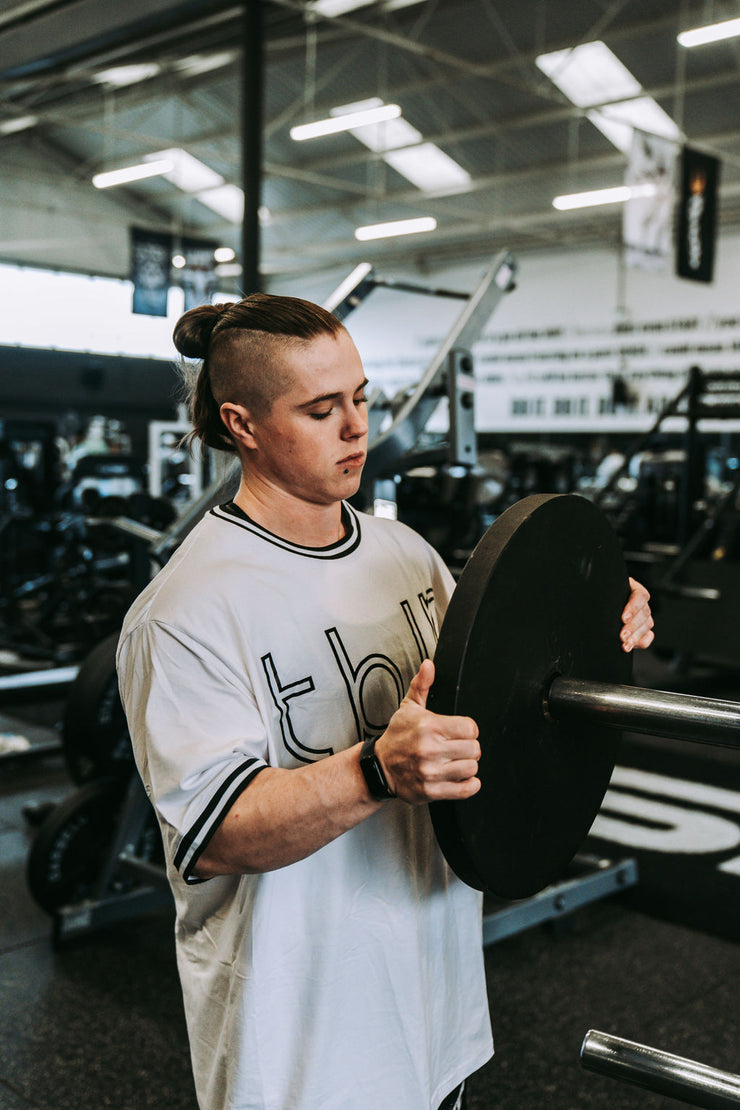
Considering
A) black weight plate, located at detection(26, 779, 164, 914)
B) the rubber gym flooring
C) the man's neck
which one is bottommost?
the rubber gym flooring

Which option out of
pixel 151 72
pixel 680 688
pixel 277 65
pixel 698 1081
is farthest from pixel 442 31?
pixel 698 1081

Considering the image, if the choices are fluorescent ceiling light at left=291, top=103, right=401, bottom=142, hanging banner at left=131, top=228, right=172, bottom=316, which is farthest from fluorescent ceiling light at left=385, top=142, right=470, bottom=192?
hanging banner at left=131, top=228, right=172, bottom=316

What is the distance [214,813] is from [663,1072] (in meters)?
0.62

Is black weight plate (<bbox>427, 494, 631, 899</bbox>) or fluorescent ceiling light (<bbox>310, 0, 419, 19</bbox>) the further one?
fluorescent ceiling light (<bbox>310, 0, 419, 19</bbox>)

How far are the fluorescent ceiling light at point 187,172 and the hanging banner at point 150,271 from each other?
24.8 ft

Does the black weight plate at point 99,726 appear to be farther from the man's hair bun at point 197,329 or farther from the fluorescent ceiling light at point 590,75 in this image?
the fluorescent ceiling light at point 590,75

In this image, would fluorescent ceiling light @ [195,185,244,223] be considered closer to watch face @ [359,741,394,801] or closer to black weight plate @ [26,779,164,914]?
black weight plate @ [26,779,164,914]

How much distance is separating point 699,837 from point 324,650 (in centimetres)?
277

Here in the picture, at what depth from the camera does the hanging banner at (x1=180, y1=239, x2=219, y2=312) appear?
6.48 meters

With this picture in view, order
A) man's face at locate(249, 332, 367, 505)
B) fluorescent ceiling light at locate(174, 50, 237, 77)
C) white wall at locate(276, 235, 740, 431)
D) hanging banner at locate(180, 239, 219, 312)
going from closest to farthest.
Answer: man's face at locate(249, 332, 367, 505)
hanging banner at locate(180, 239, 219, 312)
fluorescent ceiling light at locate(174, 50, 237, 77)
white wall at locate(276, 235, 740, 431)

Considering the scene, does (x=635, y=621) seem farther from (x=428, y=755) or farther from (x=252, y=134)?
(x=252, y=134)

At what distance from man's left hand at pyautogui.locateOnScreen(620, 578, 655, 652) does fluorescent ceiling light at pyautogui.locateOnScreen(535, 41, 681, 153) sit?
10099mm

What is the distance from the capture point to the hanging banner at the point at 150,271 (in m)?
6.23

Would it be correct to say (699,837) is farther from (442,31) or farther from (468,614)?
(442,31)
